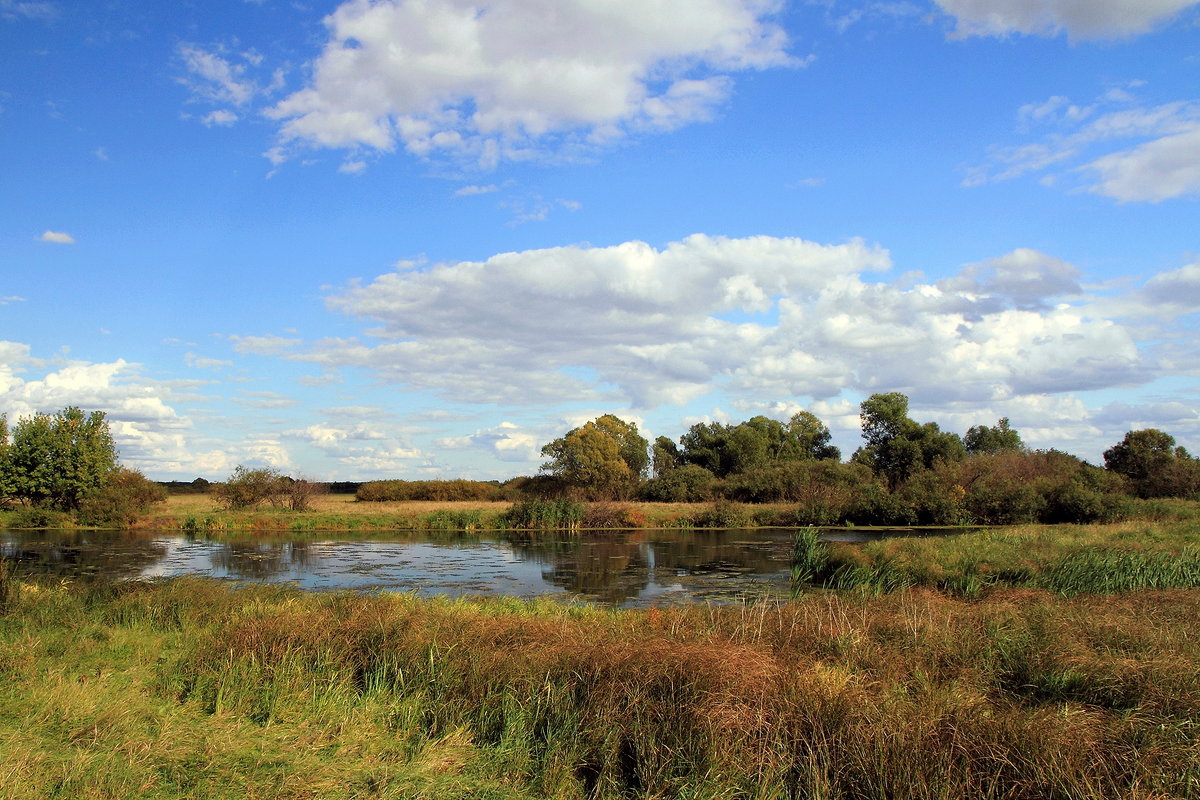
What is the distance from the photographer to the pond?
737 inches

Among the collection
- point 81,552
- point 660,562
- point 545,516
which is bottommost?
point 660,562

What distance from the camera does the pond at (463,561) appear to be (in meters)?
18.7

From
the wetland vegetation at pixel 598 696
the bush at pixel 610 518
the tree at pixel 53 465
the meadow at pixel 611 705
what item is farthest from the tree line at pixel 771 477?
the meadow at pixel 611 705

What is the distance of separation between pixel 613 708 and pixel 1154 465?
204ft

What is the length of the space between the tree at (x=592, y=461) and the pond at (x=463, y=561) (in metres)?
16.8

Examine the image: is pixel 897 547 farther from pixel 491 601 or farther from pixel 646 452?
pixel 646 452

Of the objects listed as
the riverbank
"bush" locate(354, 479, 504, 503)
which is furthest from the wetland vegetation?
"bush" locate(354, 479, 504, 503)

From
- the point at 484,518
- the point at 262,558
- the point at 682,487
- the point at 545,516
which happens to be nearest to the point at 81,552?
the point at 262,558

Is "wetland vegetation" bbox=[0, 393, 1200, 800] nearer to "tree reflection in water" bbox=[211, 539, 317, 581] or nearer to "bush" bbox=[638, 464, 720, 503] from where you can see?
"tree reflection in water" bbox=[211, 539, 317, 581]

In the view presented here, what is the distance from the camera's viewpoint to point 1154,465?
5350 cm

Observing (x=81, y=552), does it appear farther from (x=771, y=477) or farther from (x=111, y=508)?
(x=771, y=477)

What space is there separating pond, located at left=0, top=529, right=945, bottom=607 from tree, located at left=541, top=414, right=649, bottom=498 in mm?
16838

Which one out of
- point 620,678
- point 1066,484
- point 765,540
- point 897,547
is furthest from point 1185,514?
point 620,678

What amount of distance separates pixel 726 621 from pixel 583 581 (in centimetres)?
1170
